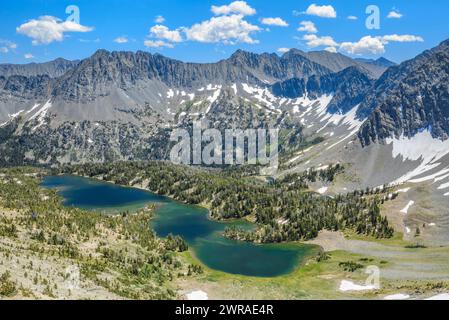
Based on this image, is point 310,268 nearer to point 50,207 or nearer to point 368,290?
point 368,290

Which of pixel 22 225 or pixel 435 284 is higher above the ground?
pixel 22 225

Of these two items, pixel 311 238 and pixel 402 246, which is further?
pixel 311 238

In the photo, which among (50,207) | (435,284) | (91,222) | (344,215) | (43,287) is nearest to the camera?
(43,287)

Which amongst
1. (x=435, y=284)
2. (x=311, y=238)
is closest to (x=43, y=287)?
(x=435, y=284)

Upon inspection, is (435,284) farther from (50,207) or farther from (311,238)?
(50,207)

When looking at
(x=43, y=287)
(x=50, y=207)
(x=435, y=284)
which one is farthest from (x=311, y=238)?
(x=43, y=287)

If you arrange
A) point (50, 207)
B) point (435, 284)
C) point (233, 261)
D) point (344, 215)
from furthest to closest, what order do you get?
point (344, 215) < point (50, 207) < point (233, 261) < point (435, 284)
